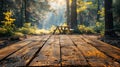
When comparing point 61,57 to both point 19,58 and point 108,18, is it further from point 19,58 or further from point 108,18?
point 108,18

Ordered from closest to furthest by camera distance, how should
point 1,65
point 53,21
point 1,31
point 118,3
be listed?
point 1,65
point 1,31
point 118,3
point 53,21

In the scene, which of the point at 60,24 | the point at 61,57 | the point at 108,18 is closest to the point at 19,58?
the point at 61,57

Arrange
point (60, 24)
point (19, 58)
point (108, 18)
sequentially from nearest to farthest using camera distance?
point (19, 58), point (108, 18), point (60, 24)

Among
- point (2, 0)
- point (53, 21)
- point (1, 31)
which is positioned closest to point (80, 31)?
point (1, 31)

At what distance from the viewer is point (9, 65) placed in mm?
4199

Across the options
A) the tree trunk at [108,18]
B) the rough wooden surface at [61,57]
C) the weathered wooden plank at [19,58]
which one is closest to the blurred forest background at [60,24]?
the tree trunk at [108,18]

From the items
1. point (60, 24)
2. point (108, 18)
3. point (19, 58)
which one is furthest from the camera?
point (60, 24)

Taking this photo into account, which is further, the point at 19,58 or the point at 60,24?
the point at 60,24

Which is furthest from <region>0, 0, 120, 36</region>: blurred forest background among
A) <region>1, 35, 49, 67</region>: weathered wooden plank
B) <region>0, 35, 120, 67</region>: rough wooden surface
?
<region>1, 35, 49, 67</region>: weathered wooden plank

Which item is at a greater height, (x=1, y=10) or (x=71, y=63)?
(x=1, y=10)

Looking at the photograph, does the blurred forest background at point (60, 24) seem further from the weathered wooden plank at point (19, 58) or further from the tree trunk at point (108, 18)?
the weathered wooden plank at point (19, 58)

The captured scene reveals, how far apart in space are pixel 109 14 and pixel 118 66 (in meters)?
10.3

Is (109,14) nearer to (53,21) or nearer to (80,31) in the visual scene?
(80,31)

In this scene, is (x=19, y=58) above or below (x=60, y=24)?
above
